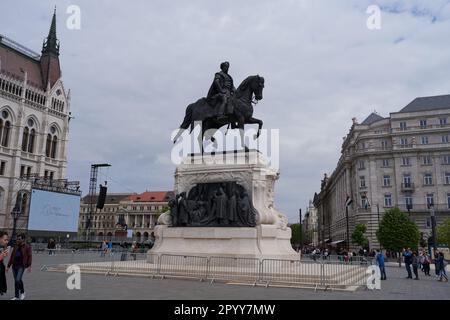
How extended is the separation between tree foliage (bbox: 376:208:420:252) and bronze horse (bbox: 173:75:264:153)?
112ft

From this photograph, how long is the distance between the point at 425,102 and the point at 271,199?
55.5m

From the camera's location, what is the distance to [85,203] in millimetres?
132000

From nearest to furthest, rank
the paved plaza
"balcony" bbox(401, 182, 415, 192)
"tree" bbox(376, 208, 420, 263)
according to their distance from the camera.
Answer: the paved plaza, "tree" bbox(376, 208, 420, 263), "balcony" bbox(401, 182, 415, 192)

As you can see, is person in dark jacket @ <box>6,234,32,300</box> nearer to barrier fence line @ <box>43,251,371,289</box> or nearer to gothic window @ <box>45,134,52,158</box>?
barrier fence line @ <box>43,251,371,289</box>

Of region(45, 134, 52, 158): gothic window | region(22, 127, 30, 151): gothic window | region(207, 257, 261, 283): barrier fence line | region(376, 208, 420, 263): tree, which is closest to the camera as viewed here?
region(207, 257, 261, 283): barrier fence line

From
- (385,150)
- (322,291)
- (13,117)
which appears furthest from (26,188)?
(322,291)

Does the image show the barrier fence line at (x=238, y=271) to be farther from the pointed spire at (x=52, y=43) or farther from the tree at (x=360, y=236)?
the pointed spire at (x=52, y=43)

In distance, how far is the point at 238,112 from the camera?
17656 mm

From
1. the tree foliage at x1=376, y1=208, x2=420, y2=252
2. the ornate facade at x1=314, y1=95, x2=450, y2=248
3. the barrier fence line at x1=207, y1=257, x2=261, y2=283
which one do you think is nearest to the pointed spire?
the ornate facade at x1=314, y1=95, x2=450, y2=248

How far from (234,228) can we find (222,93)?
6.08 metres

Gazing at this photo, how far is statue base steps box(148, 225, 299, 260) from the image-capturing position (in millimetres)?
15453

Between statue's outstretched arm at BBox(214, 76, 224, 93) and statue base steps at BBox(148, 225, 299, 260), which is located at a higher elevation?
statue's outstretched arm at BBox(214, 76, 224, 93)

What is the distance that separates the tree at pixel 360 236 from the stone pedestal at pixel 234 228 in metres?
38.8
